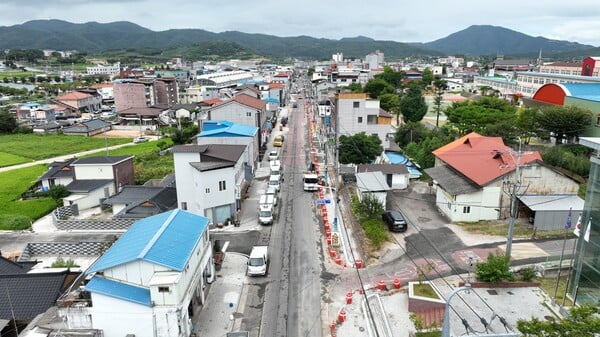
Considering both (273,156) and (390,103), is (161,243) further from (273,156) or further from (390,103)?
(390,103)

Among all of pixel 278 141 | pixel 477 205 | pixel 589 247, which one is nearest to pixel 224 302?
pixel 589 247

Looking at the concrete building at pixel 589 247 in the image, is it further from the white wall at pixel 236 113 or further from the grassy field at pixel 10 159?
the grassy field at pixel 10 159

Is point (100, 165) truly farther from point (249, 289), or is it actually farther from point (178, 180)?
point (249, 289)

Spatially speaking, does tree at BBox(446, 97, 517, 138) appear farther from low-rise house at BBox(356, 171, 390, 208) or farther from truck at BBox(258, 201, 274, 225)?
truck at BBox(258, 201, 274, 225)

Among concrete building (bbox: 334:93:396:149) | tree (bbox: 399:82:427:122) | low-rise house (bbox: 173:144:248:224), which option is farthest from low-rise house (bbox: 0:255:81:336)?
tree (bbox: 399:82:427:122)

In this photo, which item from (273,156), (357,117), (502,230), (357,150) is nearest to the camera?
(502,230)

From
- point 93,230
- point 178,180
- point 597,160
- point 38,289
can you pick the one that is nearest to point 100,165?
point 93,230

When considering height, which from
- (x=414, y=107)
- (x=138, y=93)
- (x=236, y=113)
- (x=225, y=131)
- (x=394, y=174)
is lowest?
(x=394, y=174)
